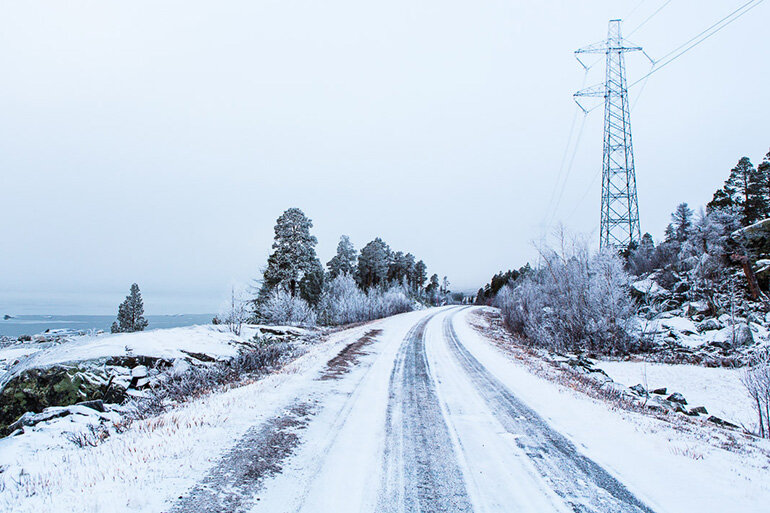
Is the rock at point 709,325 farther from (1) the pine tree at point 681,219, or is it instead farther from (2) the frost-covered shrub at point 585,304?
(1) the pine tree at point 681,219

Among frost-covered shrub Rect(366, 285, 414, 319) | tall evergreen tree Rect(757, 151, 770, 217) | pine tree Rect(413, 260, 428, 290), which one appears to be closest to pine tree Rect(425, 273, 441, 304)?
pine tree Rect(413, 260, 428, 290)

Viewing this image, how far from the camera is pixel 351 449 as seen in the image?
4.83m

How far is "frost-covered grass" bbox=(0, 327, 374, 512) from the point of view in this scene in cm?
330

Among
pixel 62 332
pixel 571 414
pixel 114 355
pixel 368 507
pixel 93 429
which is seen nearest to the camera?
pixel 368 507

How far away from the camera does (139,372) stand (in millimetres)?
8672

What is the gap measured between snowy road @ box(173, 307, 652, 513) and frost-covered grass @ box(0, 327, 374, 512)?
0.32m

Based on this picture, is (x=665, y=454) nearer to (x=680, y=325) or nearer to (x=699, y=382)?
(x=699, y=382)

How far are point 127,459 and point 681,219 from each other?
47814 millimetres

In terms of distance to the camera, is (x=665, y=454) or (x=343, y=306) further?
(x=343, y=306)

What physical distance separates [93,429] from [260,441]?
124 inches

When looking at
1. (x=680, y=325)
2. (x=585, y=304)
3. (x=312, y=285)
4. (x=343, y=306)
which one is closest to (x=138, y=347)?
(x=585, y=304)

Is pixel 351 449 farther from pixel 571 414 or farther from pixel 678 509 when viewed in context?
pixel 571 414

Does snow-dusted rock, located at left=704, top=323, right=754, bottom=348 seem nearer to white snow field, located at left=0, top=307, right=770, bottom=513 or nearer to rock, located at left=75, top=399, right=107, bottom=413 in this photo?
white snow field, located at left=0, top=307, right=770, bottom=513

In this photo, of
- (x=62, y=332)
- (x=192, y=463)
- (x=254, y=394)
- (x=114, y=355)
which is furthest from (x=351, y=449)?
(x=62, y=332)
